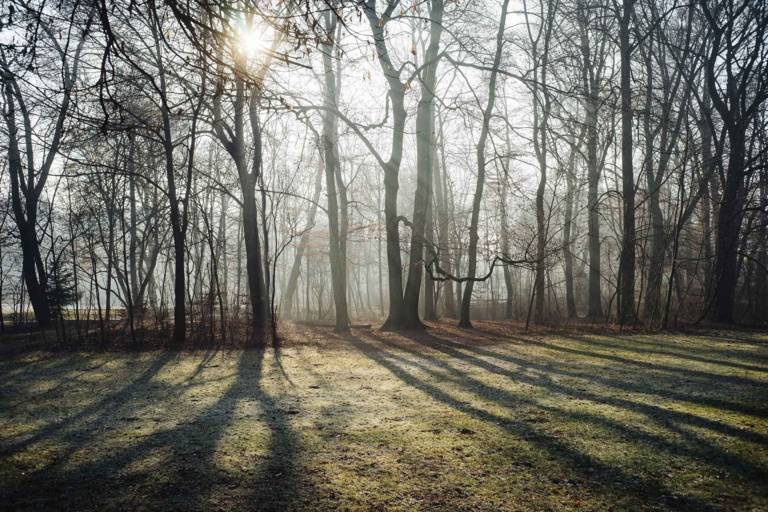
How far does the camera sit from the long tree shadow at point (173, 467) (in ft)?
8.33

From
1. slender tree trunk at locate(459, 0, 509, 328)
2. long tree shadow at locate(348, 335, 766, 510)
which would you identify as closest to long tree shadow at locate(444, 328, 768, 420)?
long tree shadow at locate(348, 335, 766, 510)

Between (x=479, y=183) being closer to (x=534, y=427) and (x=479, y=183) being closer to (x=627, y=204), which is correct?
(x=627, y=204)

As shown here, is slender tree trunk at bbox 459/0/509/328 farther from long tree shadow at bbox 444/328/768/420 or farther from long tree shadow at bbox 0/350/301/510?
long tree shadow at bbox 0/350/301/510

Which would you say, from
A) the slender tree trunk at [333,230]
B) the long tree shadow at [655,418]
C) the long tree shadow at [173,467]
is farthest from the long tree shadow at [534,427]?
the slender tree trunk at [333,230]

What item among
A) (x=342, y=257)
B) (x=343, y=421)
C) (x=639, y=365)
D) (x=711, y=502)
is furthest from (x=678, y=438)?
(x=342, y=257)

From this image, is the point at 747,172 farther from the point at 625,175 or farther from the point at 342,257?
the point at 342,257

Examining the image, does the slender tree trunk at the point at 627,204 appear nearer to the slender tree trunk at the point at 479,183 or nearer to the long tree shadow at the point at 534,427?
the slender tree trunk at the point at 479,183

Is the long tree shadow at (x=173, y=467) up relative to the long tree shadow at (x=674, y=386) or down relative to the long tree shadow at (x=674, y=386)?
up

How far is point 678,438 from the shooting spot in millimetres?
3229

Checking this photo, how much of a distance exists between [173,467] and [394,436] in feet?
5.04

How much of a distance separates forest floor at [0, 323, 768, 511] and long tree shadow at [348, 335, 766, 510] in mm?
16

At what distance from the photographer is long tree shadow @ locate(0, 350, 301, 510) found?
99.9 inches

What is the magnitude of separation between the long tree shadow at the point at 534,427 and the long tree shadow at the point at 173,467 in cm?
168

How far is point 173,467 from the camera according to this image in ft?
9.67
